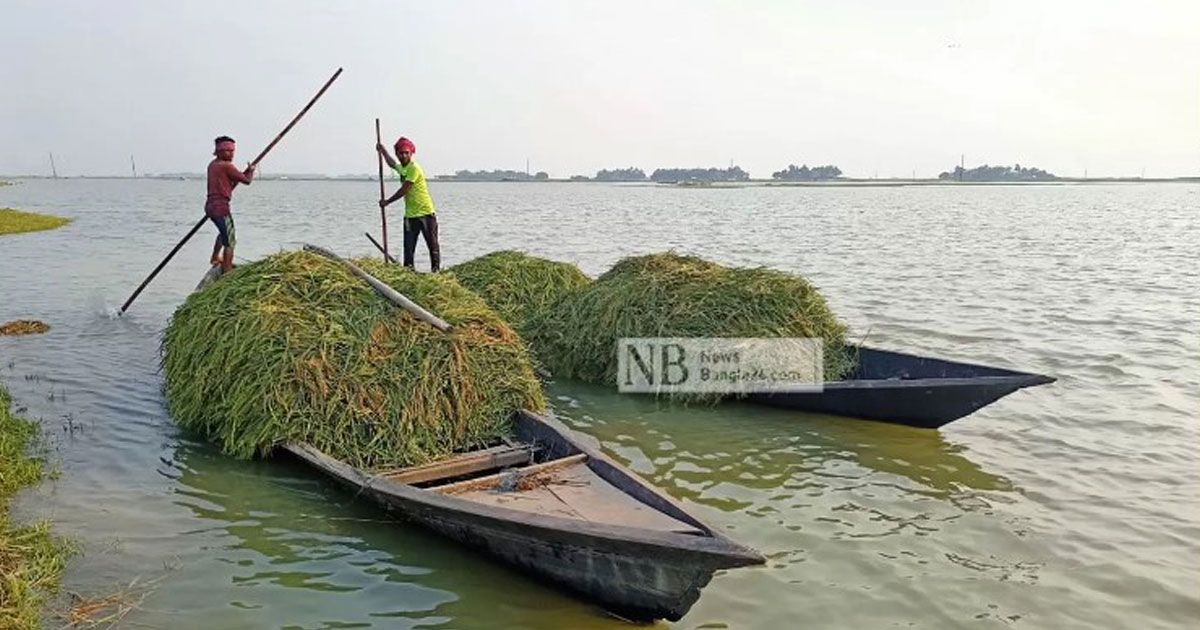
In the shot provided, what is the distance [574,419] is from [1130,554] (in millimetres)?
4933

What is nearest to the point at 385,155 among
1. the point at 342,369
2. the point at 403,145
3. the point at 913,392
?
the point at 403,145

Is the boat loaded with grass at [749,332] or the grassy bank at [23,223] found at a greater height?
the grassy bank at [23,223]

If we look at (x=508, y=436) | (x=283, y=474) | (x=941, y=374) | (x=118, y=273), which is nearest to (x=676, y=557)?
(x=508, y=436)

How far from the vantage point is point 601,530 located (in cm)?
445

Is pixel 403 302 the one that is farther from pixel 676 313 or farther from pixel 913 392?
pixel 913 392

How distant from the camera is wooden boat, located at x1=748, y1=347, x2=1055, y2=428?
24.6ft

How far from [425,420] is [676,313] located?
3.74 m

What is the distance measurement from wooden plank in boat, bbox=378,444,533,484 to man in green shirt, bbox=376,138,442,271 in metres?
5.80

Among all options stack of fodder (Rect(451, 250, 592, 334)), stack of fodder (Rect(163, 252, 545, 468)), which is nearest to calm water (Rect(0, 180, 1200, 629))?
stack of fodder (Rect(163, 252, 545, 468))

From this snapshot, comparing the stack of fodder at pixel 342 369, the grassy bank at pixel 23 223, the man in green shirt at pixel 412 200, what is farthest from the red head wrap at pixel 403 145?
the grassy bank at pixel 23 223

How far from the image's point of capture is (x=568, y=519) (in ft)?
15.4

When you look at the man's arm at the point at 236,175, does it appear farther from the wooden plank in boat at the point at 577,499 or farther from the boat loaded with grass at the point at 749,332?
the wooden plank in boat at the point at 577,499

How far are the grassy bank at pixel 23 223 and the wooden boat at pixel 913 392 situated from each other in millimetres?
33901

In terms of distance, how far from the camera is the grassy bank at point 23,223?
3366cm
